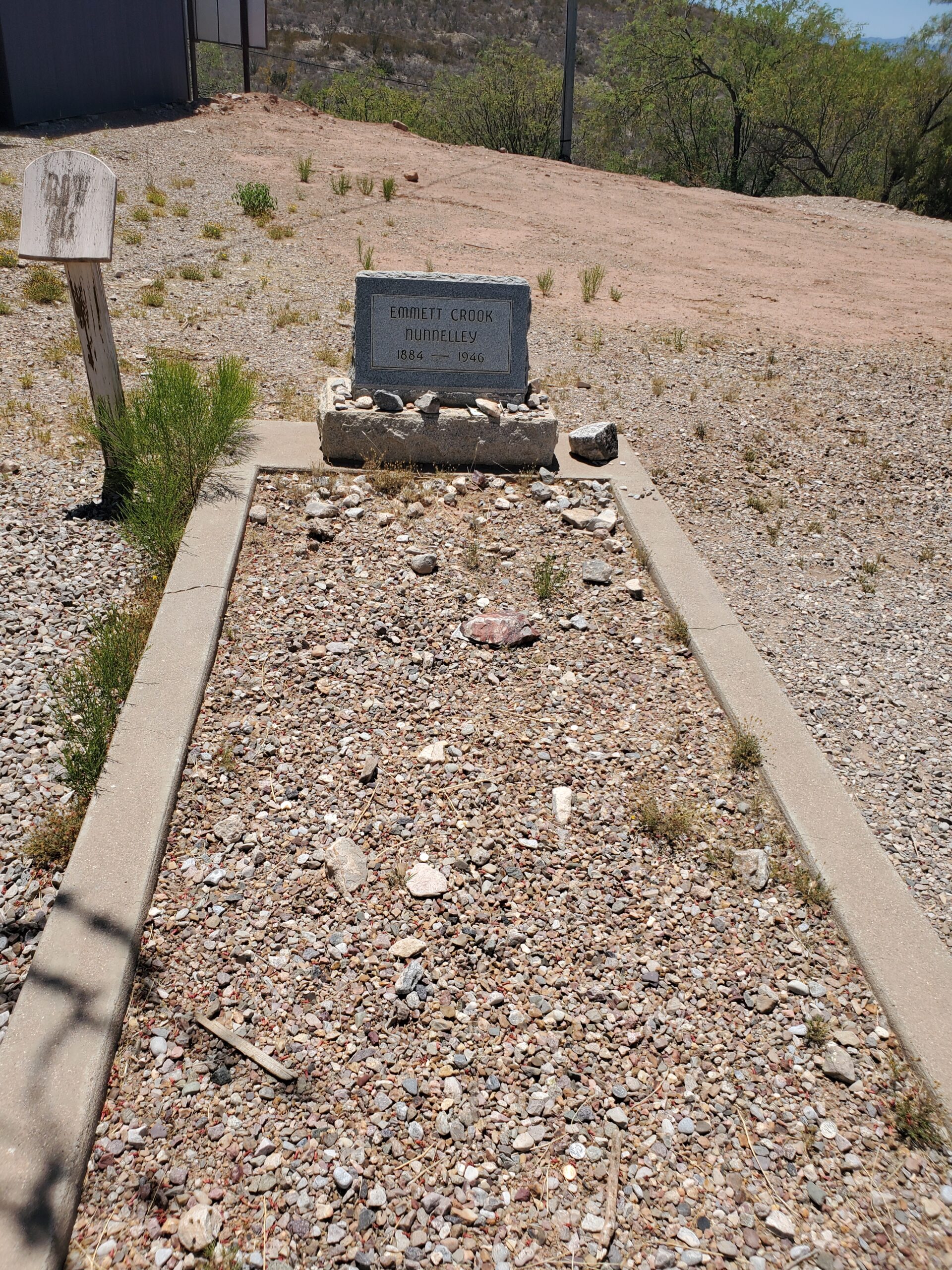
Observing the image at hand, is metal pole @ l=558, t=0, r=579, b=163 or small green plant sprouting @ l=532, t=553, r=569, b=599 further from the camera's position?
metal pole @ l=558, t=0, r=579, b=163

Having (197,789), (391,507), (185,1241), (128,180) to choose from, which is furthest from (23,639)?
(128,180)

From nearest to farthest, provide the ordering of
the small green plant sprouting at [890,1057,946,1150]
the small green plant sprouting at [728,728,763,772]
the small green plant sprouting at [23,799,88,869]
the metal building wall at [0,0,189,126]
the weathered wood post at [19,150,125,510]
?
1. the small green plant sprouting at [890,1057,946,1150]
2. the small green plant sprouting at [23,799,88,869]
3. the small green plant sprouting at [728,728,763,772]
4. the weathered wood post at [19,150,125,510]
5. the metal building wall at [0,0,189,126]

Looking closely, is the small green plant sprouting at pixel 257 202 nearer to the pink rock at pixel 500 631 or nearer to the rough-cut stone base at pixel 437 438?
the rough-cut stone base at pixel 437 438

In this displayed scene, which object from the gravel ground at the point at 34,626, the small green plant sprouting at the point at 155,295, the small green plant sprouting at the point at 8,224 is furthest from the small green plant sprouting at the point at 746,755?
the small green plant sprouting at the point at 8,224

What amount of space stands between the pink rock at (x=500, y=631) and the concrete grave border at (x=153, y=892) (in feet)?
2.57

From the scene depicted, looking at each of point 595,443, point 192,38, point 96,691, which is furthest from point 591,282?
point 192,38

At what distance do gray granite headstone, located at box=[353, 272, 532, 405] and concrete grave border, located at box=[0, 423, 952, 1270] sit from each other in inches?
67.6

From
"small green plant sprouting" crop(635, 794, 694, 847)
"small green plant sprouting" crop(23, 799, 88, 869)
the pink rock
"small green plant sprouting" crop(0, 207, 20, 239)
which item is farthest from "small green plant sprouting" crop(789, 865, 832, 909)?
"small green plant sprouting" crop(0, 207, 20, 239)

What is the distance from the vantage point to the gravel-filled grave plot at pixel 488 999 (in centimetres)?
221

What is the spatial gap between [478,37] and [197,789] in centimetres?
5530

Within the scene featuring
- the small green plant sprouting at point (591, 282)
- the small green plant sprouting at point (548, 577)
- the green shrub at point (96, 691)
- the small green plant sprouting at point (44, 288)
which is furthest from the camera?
the small green plant sprouting at point (591, 282)

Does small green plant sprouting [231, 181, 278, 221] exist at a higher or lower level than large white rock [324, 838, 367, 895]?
higher

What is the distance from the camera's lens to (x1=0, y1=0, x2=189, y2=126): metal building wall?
49.4ft

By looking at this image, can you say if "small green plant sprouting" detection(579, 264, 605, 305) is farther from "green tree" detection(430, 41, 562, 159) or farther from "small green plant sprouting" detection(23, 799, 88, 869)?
"green tree" detection(430, 41, 562, 159)
